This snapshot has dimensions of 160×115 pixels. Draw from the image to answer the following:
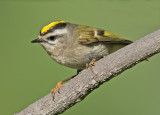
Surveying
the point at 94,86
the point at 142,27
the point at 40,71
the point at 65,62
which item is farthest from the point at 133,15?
the point at 94,86

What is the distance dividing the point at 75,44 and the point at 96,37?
6.7 inches

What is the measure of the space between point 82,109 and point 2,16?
1363mm

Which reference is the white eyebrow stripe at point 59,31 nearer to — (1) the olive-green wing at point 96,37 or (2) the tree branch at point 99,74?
(1) the olive-green wing at point 96,37

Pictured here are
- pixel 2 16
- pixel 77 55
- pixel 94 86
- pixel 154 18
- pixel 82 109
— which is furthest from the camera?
pixel 2 16

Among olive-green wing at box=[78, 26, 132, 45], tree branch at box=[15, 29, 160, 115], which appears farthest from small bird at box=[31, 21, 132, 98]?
tree branch at box=[15, 29, 160, 115]

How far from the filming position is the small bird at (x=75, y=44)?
266cm

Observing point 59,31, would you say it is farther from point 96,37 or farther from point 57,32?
point 96,37

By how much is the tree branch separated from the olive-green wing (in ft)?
1.29

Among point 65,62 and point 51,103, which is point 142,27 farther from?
point 51,103

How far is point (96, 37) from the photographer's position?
2.76m

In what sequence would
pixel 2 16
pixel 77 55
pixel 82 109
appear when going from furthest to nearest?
pixel 2 16, pixel 82 109, pixel 77 55

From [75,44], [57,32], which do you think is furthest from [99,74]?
[57,32]

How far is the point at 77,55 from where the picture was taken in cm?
265

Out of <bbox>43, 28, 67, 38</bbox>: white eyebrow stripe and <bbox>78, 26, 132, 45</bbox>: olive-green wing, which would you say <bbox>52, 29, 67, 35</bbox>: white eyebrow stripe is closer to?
<bbox>43, 28, 67, 38</bbox>: white eyebrow stripe
